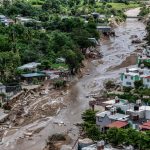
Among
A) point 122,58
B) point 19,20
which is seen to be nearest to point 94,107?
point 122,58

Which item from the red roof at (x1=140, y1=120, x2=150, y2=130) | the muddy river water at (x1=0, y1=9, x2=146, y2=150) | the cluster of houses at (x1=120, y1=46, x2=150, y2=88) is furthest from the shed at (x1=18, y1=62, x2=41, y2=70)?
the red roof at (x1=140, y1=120, x2=150, y2=130)

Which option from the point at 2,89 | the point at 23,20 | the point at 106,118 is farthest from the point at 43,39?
the point at 106,118

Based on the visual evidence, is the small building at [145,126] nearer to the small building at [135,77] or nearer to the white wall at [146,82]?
the white wall at [146,82]

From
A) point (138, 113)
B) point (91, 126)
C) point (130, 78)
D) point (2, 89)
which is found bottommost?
point (2, 89)

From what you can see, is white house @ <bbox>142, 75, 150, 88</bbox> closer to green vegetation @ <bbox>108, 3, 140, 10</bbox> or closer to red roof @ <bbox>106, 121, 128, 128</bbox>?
red roof @ <bbox>106, 121, 128, 128</bbox>

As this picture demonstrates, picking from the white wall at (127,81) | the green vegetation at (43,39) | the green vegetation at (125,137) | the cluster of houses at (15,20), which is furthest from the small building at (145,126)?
the cluster of houses at (15,20)

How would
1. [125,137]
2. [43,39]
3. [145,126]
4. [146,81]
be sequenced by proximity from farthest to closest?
[43,39]
[146,81]
[145,126]
[125,137]

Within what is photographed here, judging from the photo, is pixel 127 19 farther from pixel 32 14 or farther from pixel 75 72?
pixel 75 72

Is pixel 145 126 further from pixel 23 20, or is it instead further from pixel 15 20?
pixel 23 20
